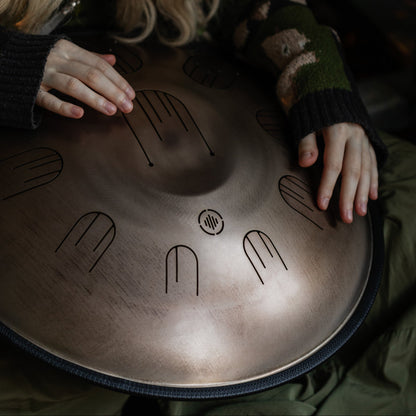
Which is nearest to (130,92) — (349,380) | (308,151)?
(308,151)

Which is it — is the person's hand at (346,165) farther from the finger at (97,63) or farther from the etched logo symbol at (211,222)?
the finger at (97,63)

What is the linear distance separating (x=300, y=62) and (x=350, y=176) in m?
0.21

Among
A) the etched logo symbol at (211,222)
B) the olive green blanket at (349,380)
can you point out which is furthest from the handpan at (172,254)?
the olive green blanket at (349,380)

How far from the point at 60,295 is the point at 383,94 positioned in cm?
116

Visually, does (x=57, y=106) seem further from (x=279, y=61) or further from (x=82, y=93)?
(x=279, y=61)

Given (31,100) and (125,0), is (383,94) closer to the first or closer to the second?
(125,0)

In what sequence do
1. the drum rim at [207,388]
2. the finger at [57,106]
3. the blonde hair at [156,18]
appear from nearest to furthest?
the drum rim at [207,388] → the finger at [57,106] → the blonde hair at [156,18]

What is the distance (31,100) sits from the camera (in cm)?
54

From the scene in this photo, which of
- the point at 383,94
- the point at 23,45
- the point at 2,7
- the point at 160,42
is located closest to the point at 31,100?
the point at 23,45

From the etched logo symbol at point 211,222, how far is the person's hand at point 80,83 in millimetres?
180

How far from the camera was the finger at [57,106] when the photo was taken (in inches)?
21.3

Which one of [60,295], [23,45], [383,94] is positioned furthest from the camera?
[383,94]

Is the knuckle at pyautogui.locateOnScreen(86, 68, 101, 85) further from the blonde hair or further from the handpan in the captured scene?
the blonde hair

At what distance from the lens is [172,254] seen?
0.49 meters
